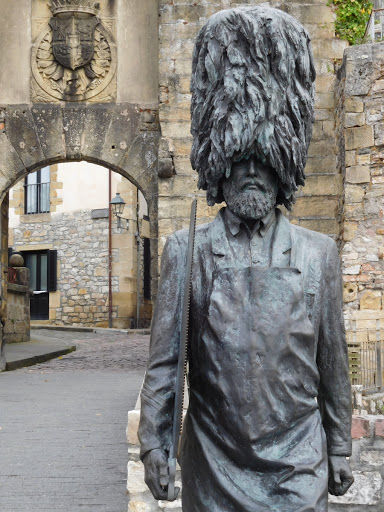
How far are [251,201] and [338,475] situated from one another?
77 centimetres

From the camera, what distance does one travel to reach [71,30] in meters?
11.5

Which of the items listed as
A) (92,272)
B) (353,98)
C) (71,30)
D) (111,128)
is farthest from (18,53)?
(92,272)

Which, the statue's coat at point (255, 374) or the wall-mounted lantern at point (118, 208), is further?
the wall-mounted lantern at point (118, 208)

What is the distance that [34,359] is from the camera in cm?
1320

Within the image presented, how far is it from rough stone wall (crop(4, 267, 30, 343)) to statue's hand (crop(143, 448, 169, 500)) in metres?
13.6

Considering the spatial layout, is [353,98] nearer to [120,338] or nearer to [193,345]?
[193,345]

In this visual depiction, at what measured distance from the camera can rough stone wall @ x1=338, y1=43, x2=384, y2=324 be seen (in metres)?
9.54

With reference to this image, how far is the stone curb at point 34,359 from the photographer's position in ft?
39.6

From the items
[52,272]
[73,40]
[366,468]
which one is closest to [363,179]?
[73,40]

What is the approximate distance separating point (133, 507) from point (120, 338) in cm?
1536

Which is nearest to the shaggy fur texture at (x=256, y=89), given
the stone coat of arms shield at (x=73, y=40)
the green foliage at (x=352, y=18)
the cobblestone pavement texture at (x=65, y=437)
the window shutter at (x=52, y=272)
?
the cobblestone pavement texture at (x=65, y=437)

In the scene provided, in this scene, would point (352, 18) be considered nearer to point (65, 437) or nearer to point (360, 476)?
point (65, 437)

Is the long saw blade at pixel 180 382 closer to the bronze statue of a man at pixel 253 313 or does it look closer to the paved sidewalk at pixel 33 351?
the bronze statue of a man at pixel 253 313

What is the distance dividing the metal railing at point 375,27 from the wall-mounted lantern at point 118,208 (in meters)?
11.2
